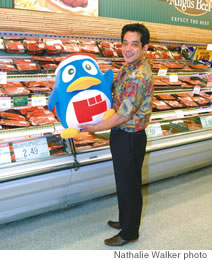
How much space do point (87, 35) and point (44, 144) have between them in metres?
1.04

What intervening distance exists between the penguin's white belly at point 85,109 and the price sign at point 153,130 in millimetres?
1233

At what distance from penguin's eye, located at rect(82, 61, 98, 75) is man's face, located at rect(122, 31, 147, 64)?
25 centimetres

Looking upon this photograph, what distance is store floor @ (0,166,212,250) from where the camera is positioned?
2.20 metres

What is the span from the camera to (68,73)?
1.77 metres

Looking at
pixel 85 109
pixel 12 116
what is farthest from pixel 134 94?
pixel 12 116

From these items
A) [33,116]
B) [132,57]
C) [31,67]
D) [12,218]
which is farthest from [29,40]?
[12,218]

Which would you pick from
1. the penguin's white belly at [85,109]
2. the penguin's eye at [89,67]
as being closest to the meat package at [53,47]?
the penguin's eye at [89,67]

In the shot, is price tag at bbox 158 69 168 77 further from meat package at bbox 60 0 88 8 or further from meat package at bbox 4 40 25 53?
meat package at bbox 4 40 25 53

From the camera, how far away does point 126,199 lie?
204 cm

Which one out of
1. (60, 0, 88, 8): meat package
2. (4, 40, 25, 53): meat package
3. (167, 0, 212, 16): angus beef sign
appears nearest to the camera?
(60, 0, 88, 8): meat package

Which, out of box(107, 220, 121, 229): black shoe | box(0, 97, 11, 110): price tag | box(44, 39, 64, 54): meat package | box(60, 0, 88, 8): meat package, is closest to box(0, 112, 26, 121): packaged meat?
box(0, 97, 11, 110): price tag

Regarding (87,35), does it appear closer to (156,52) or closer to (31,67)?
(31,67)

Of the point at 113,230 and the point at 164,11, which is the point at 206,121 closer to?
the point at 164,11

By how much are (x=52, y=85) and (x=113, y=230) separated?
5.03 feet
